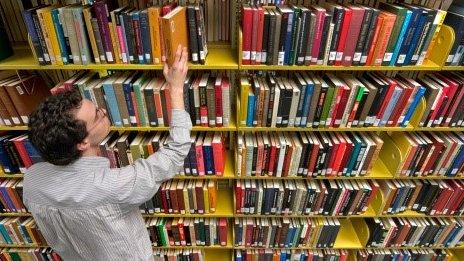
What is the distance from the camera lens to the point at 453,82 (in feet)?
5.04

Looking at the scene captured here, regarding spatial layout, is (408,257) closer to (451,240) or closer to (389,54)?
(451,240)

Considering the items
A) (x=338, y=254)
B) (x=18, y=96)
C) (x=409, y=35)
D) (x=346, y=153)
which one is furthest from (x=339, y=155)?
(x=18, y=96)

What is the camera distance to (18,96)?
5.03ft

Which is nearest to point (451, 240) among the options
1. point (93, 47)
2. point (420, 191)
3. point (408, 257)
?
point (408, 257)

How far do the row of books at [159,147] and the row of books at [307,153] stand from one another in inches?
5.7

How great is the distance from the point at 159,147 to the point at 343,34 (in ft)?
3.83

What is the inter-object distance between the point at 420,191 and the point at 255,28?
1.55 meters

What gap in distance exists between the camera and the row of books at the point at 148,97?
1.49 metres

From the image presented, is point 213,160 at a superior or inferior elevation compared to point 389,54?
inferior

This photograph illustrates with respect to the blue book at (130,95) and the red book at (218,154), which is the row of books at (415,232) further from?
the blue book at (130,95)

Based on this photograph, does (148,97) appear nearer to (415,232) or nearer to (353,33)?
(353,33)

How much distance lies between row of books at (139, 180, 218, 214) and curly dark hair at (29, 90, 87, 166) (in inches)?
34.3

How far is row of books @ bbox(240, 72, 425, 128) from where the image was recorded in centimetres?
150

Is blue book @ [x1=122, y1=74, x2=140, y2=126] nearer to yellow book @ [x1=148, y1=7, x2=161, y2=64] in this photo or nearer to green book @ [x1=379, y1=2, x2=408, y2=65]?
yellow book @ [x1=148, y1=7, x2=161, y2=64]
